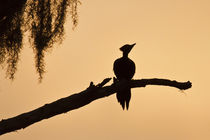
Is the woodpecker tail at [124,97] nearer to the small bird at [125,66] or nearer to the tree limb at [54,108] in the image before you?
the small bird at [125,66]

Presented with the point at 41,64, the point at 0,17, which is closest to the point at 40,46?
the point at 41,64

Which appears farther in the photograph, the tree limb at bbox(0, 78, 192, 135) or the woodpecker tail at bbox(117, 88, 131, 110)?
the woodpecker tail at bbox(117, 88, 131, 110)

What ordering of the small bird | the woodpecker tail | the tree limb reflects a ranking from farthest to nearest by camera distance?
the small bird → the woodpecker tail → the tree limb

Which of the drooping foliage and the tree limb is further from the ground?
the drooping foliage

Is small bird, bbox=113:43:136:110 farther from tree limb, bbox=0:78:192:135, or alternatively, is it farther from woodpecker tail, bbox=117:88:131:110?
tree limb, bbox=0:78:192:135

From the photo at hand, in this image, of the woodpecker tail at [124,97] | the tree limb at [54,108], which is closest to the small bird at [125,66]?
the woodpecker tail at [124,97]

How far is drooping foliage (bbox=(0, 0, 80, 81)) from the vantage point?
7574 mm

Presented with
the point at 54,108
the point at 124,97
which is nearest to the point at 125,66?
the point at 124,97

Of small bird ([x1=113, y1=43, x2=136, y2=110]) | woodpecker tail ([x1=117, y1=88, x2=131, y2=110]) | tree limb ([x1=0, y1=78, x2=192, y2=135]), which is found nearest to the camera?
tree limb ([x1=0, y1=78, x2=192, y2=135])

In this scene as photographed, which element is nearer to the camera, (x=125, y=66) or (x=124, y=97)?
(x=124, y=97)

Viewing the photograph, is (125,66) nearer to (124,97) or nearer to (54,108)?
(124,97)

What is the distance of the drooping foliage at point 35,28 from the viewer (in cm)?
757

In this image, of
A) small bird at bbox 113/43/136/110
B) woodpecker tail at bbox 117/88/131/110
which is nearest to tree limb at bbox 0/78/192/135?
woodpecker tail at bbox 117/88/131/110

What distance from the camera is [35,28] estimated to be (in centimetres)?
759
